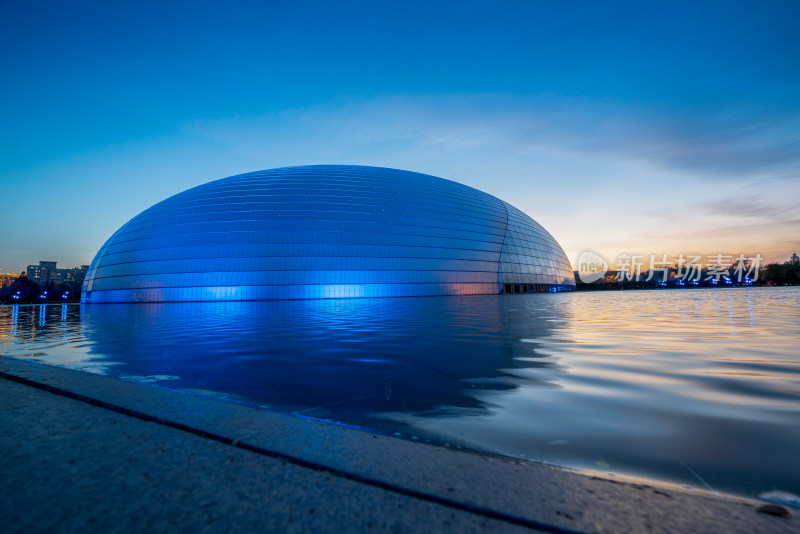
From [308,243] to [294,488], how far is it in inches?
1390

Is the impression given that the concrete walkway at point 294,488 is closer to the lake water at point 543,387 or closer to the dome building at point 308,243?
the lake water at point 543,387

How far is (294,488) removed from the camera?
1.80 metres

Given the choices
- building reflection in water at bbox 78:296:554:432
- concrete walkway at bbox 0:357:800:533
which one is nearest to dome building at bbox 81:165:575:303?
building reflection in water at bbox 78:296:554:432

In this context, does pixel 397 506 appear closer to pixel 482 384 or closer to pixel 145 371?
pixel 482 384

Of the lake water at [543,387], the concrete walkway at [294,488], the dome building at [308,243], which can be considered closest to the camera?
the concrete walkway at [294,488]

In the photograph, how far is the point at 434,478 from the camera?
→ 190cm

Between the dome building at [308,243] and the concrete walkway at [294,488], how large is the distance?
33.1 m

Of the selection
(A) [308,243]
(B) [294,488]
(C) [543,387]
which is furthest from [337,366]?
(A) [308,243]

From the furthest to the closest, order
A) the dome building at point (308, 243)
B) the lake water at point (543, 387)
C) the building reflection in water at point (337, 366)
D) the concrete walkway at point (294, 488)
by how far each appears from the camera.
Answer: the dome building at point (308, 243) → the building reflection in water at point (337, 366) → the lake water at point (543, 387) → the concrete walkway at point (294, 488)

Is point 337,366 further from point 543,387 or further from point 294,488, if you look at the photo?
point 294,488

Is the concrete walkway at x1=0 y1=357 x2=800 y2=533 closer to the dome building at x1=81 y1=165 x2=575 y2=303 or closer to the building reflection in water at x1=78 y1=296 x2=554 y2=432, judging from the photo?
the building reflection in water at x1=78 y1=296 x2=554 y2=432

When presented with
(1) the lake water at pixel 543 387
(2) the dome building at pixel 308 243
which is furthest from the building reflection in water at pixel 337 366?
(2) the dome building at pixel 308 243

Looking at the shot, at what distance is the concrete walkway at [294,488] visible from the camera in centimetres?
151

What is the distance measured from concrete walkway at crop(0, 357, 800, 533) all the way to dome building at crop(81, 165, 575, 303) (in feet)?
109
